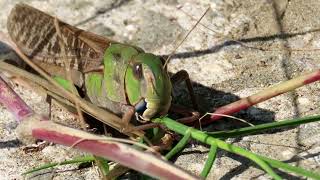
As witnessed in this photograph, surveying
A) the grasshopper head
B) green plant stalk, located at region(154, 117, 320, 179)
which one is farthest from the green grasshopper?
green plant stalk, located at region(154, 117, 320, 179)

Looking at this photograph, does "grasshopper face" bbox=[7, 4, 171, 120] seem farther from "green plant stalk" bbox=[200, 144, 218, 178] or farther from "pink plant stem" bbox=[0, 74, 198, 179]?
"green plant stalk" bbox=[200, 144, 218, 178]

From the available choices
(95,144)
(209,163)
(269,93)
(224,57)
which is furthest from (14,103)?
(224,57)

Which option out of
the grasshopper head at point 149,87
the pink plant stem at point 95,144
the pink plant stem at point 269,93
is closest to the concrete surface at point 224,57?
the pink plant stem at point 269,93

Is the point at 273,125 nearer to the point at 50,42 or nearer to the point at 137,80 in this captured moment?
the point at 137,80

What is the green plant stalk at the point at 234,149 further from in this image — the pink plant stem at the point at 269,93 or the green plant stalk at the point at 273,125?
the pink plant stem at the point at 269,93

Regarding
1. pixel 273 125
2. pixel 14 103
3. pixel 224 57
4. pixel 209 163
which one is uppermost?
pixel 224 57
